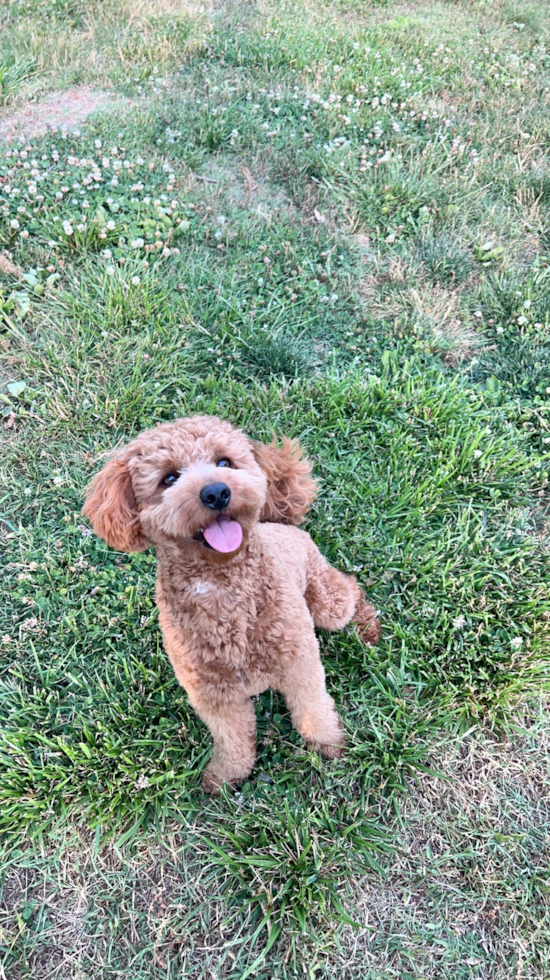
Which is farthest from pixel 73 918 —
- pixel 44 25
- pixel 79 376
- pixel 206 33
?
pixel 44 25

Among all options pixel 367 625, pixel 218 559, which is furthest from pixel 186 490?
pixel 367 625

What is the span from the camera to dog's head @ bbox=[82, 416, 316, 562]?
1827mm

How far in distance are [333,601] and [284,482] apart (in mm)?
604

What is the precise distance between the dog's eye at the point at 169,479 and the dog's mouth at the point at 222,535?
0.76ft

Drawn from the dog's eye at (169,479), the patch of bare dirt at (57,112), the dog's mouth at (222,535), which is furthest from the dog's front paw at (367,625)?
the patch of bare dirt at (57,112)

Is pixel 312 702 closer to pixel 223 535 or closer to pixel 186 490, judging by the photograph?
pixel 223 535

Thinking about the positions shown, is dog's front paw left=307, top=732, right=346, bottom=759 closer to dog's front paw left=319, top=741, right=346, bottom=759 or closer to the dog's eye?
dog's front paw left=319, top=741, right=346, bottom=759

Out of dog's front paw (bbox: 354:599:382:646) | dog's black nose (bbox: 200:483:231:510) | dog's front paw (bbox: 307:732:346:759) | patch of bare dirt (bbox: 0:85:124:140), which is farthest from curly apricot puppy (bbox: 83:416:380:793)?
patch of bare dirt (bbox: 0:85:124:140)

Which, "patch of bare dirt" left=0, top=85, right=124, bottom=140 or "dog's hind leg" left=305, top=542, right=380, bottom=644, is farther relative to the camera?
"patch of bare dirt" left=0, top=85, right=124, bottom=140

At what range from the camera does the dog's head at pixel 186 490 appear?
1827mm

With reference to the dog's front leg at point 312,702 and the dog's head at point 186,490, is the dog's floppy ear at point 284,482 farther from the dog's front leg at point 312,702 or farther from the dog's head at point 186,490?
the dog's front leg at point 312,702

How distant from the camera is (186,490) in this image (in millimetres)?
1826

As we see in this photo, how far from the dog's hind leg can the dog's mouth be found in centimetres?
78

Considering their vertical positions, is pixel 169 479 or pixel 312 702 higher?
pixel 169 479
